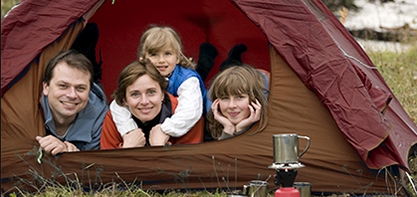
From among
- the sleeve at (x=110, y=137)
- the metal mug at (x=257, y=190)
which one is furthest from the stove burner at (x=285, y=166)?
the sleeve at (x=110, y=137)

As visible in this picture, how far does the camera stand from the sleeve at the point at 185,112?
162 inches

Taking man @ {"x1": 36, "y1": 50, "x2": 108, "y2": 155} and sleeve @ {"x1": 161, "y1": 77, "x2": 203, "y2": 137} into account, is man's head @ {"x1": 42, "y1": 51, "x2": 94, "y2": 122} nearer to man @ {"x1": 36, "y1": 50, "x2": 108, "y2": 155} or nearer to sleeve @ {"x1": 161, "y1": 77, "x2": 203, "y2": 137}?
man @ {"x1": 36, "y1": 50, "x2": 108, "y2": 155}

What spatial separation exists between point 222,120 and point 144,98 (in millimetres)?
474

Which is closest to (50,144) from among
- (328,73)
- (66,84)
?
(66,84)

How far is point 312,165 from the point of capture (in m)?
3.93

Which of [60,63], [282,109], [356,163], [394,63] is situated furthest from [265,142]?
[394,63]

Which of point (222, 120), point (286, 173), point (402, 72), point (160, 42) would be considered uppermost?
point (160, 42)

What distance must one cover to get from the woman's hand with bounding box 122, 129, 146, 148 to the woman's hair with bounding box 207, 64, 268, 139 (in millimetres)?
435

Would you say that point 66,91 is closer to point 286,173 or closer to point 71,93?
point 71,93

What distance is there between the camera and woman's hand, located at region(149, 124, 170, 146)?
412 cm

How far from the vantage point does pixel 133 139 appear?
415 centimetres

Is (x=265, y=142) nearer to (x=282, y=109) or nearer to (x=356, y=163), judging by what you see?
(x=282, y=109)

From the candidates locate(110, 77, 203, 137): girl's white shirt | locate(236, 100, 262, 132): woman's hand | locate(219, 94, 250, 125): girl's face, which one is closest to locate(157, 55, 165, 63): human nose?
locate(110, 77, 203, 137): girl's white shirt

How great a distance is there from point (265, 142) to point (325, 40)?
642 millimetres
